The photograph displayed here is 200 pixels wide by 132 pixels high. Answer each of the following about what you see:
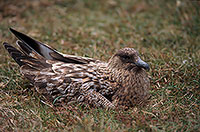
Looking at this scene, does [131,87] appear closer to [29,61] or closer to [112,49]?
[29,61]

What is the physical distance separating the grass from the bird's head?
0.54 meters

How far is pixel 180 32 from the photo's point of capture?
601 cm

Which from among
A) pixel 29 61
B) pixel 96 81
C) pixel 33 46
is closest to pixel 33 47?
pixel 33 46

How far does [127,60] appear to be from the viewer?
3908mm

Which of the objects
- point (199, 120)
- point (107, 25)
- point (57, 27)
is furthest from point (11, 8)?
point (199, 120)

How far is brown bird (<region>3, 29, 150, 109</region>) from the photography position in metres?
3.81

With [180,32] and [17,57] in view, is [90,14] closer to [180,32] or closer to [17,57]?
[180,32]

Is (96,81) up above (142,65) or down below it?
below

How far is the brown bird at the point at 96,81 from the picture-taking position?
3.81 metres

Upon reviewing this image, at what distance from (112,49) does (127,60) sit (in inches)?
62.4

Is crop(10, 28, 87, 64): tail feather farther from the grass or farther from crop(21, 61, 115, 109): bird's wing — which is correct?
the grass

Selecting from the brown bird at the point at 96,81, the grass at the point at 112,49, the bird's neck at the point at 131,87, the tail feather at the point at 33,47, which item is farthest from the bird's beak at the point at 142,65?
the tail feather at the point at 33,47

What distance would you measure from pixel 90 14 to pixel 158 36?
2100 millimetres

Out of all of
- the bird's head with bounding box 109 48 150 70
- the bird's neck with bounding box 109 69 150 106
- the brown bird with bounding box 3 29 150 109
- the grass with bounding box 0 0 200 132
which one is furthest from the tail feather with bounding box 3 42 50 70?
the bird's neck with bounding box 109 69 150 106
